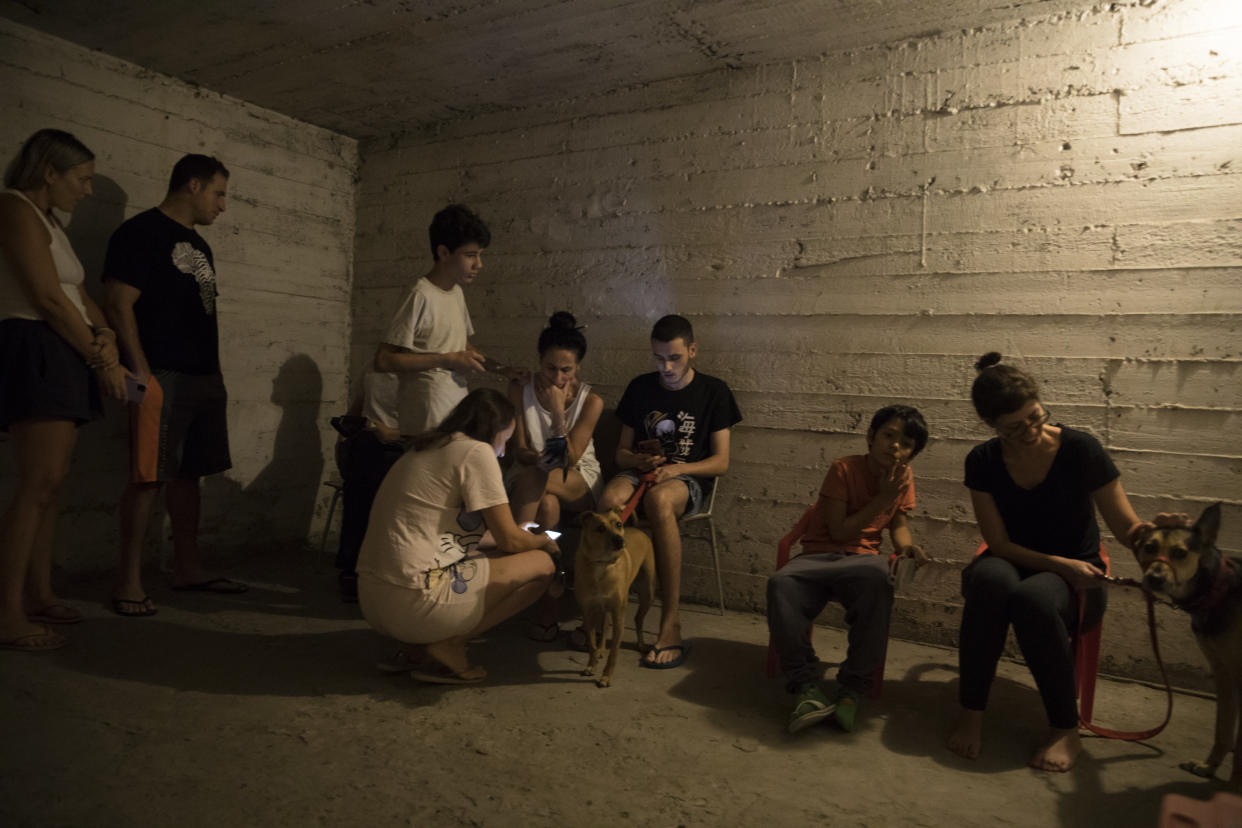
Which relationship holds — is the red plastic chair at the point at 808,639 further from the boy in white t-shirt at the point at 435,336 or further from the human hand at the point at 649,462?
the boy in white t-shirt at the point at 435,336

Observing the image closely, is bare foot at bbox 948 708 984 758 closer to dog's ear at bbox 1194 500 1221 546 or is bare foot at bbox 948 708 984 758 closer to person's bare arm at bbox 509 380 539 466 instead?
dog's ear at bbox 1194 500 1221 546

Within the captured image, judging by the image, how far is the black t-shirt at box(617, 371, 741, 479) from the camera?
11.7ft

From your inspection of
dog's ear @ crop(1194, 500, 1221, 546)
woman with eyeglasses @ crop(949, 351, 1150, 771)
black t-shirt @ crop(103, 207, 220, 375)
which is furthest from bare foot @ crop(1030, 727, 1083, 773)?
black t-shirt @ crop(103, 207, 220, 375)

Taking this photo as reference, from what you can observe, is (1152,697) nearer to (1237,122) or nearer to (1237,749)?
(1237,749)

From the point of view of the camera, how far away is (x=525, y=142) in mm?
4473

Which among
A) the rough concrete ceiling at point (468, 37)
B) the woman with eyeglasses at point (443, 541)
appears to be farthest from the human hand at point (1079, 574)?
the rough concrete ceiling at point (468, 37)

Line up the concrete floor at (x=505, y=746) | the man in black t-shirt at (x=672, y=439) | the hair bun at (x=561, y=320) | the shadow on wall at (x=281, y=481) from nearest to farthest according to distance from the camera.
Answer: the concrete floor at (x=505, y=746), the man in black t-shirt at (x=672, y=439), the hair bun at (x=561, y=320), the shadow on wall at (x=281, y=481)

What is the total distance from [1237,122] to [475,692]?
135 inches

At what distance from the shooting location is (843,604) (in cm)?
269

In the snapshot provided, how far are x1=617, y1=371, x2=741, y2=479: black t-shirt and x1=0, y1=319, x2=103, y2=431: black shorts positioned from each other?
7.30ft

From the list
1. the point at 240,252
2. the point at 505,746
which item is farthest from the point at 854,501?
the point at 240,252

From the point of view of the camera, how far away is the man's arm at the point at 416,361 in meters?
3.49

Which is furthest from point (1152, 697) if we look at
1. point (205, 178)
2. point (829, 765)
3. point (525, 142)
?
point (205, 178)

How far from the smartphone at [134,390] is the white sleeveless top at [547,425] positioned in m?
1.57
